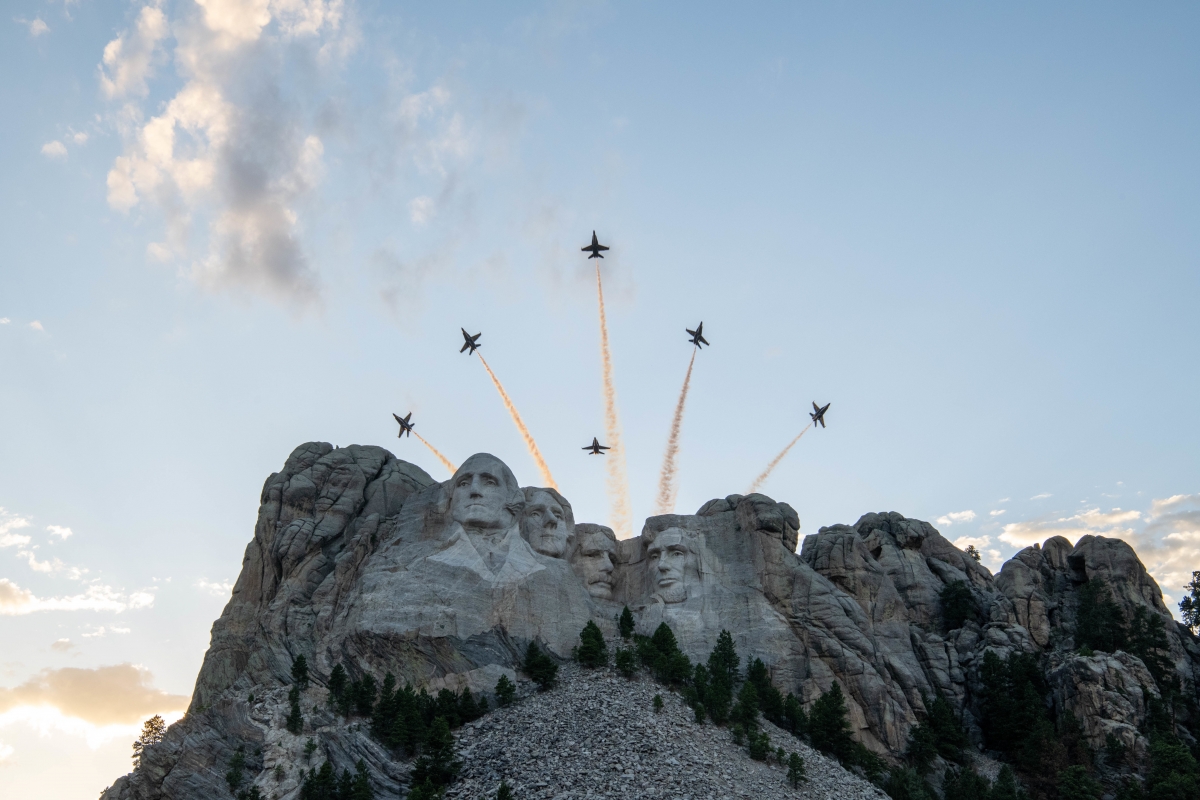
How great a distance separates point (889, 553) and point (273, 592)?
45.4 m

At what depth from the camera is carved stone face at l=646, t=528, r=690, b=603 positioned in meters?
88.2

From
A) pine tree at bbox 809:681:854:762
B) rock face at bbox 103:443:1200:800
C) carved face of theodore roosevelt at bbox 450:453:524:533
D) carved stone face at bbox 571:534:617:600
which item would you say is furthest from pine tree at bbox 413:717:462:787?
carved stone face at bbox 571:534:617:600

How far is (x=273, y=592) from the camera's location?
84500mm

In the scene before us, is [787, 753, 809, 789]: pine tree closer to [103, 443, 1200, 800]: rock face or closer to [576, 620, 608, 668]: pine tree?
[103, 443, 1200, 800]: rock face

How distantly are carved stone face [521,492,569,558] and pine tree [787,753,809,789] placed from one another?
2451 cm

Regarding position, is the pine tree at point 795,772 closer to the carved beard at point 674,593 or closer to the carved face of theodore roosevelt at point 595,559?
the carved beard at point 674,593

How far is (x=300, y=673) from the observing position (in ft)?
247

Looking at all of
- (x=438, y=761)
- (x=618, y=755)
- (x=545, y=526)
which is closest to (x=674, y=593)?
(x=545, y=526)

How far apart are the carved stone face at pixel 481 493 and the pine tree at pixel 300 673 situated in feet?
48.6

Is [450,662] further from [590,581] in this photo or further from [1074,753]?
[1074,753]

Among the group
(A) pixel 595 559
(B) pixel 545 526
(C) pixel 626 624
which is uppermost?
(B) pixel 545 526

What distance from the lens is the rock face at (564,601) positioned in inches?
3007

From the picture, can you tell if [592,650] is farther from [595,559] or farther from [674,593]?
[595,559]

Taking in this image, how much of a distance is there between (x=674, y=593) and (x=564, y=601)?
8675 millimetres
